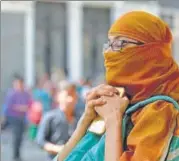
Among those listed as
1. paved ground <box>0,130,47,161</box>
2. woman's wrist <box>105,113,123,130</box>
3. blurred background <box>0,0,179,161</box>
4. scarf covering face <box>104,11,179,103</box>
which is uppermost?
scarf covering face <box>104,11,179,103</box>

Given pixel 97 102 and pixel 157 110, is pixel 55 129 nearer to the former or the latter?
pixel 97 102

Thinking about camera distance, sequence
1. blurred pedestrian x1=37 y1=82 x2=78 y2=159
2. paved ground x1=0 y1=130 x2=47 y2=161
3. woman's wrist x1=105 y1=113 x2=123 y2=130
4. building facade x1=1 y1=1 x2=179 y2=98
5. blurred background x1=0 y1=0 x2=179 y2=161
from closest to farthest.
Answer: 1. woman's wrist x1=105 y1=113 x2=123 y2=130
2. blurred pedestrian x1=37 y1=82 x2=78 y2=159
3. paved ground x1=0 y1=130 x2=47 y2=161
4. blurred background x1=0 y1=0 x2=179 y2=161
5. building facade x1=1 y1=1 x2=179 y2=98

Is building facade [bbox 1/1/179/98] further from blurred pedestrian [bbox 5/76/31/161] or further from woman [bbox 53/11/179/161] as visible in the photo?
woman [bbox 53/11/179/161]

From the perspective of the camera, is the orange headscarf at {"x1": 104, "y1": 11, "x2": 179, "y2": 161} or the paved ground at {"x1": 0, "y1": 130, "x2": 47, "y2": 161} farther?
the paved ground at {"x1": 0, "y1": 130, "x2": 47, "y2": 161}

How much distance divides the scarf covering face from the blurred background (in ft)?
50.0

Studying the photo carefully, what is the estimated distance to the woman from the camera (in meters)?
2.16

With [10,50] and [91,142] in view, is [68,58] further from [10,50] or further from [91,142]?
[91,142]

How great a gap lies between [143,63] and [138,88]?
9 centimetres

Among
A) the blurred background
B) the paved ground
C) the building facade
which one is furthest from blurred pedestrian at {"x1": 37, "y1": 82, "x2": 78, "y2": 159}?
the building facade

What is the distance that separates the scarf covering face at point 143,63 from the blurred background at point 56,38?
50.0ft

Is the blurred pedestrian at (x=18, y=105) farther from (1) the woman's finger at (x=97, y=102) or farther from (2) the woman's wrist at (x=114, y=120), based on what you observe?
(2) the woman's wrist at (x=114, y=120)

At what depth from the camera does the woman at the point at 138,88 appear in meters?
2.16

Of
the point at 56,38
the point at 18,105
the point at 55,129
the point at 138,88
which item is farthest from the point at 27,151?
the point at 138,88

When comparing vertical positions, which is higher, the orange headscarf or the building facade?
the orange headscarf
